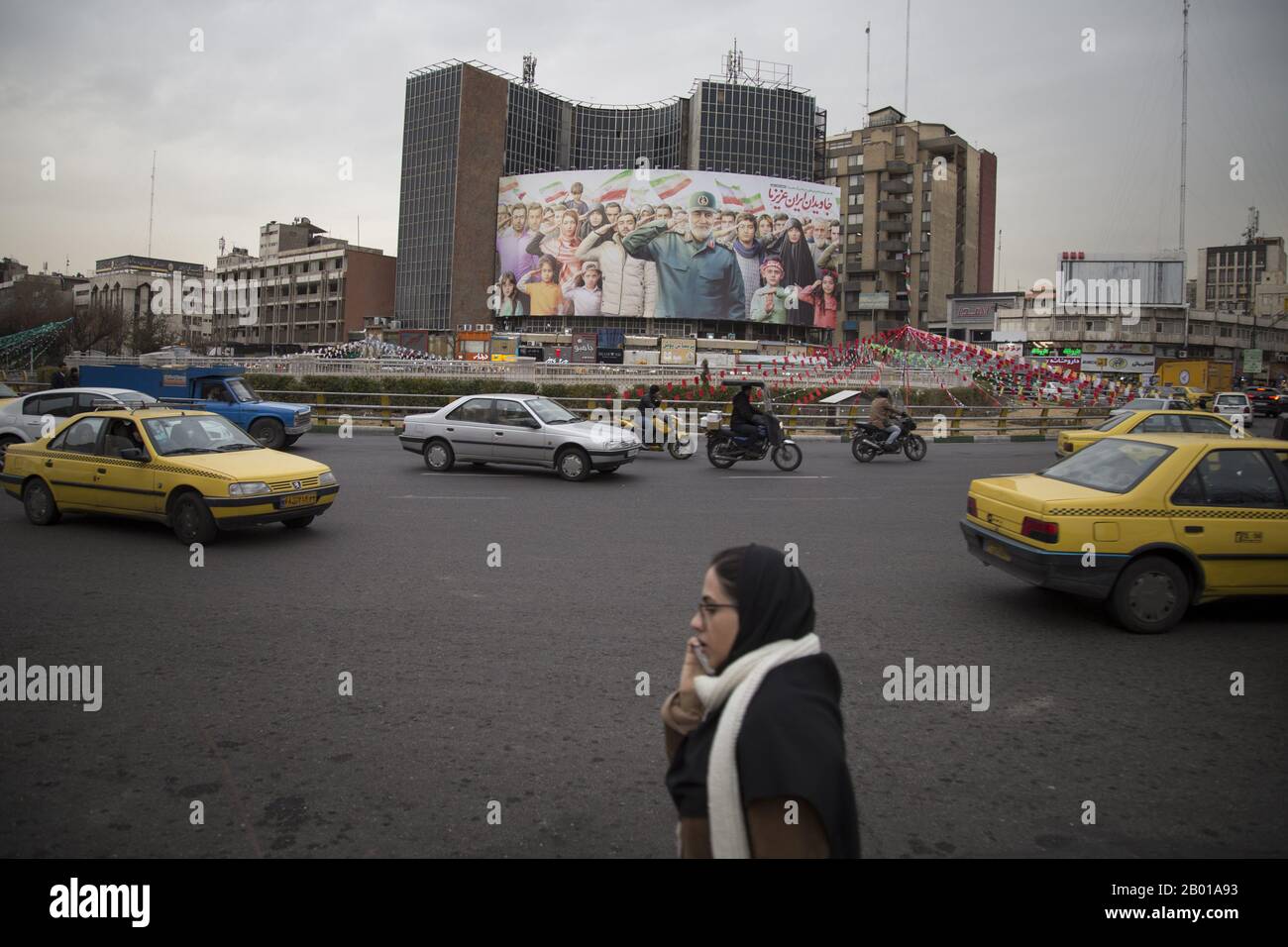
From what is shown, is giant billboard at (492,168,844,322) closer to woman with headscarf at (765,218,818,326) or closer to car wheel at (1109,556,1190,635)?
woman with headscarf at (765,218,818,326)

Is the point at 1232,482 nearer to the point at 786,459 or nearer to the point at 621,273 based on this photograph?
the point at 786,459

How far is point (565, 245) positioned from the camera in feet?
325

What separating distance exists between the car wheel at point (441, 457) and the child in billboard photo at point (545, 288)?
83.5 metres

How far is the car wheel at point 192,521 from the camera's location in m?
9.13

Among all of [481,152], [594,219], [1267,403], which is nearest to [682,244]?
[594,219]

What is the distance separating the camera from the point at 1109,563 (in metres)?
6.46

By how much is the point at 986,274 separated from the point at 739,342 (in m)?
54.2

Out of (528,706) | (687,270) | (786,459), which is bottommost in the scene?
(528,706)

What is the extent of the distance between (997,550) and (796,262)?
95.8m

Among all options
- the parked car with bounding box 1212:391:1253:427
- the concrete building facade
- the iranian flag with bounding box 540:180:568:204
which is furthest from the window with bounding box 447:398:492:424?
the concrete building facade

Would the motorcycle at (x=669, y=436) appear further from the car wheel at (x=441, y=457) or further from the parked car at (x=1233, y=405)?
the parked car at (x=1233, y=405)
